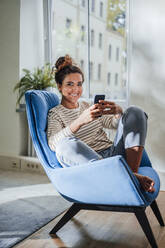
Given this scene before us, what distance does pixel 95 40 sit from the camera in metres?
3.72

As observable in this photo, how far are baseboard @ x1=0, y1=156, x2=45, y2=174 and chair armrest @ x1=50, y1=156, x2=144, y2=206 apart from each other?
5.94 ft

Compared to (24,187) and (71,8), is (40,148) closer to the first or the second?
(24,187)

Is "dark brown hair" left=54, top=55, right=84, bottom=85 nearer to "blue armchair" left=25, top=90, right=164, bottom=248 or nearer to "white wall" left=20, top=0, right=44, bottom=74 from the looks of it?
"blue armchair" left=25, top=90, right=164, bottom=248

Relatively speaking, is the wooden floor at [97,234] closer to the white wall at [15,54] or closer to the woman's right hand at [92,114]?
the woman's right hand at [92,114]

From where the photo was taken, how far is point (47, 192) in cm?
292

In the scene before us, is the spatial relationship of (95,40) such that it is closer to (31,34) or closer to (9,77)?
(31,34)

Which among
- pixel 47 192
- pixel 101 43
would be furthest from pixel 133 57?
pixel 47 192

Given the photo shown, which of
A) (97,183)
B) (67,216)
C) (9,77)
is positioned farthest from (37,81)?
(97,183)

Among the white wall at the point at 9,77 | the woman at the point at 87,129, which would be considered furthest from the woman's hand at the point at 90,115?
the white wall at the point at 9,77

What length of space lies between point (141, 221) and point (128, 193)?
22cm

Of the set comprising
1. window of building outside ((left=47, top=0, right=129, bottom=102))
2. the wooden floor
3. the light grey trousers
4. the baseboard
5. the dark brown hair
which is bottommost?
the wooden floor

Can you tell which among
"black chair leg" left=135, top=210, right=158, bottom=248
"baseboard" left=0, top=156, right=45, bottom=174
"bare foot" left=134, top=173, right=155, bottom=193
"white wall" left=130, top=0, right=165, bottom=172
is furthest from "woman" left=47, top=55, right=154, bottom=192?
"baseboard" left=0, top=156, right=45, bottom=174

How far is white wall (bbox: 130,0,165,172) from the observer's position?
3.03 m

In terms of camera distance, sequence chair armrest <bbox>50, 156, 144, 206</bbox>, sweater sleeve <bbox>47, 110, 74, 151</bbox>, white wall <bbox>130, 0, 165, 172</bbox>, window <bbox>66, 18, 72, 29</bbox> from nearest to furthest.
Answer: chair armrest <bbox>50, 156, 144, 206</bbox> < sweater sleeve <bbox>47, 110, 74, 151</bbox> < white wall <bbox>130, 0, 165, 172</bbox> < window <bbox>66, 18, 72, 29</bbox>
